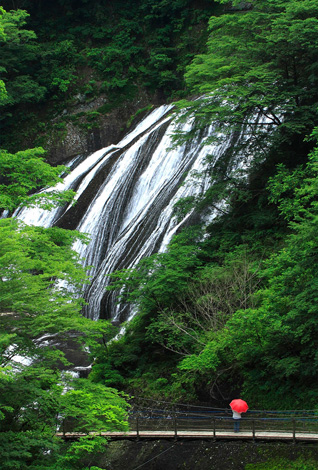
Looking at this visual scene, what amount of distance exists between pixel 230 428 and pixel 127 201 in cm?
1298

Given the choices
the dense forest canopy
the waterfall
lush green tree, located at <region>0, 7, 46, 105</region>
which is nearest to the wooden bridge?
the dense forest canopy

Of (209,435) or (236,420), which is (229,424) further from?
(209,435)

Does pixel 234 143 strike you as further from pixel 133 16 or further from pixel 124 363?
pixel 133 16

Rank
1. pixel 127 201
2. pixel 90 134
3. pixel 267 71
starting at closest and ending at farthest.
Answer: pixel 267 71 < pixel 127 201 < pixel 90 134

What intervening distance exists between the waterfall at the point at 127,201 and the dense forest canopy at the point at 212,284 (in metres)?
2.01

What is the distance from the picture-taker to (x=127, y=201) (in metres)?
21.5

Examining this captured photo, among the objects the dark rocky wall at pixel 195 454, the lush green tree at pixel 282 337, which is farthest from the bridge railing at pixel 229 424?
the lush green tree at pixel 282 337

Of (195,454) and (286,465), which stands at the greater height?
(286,465)

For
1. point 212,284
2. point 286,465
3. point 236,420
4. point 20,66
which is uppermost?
point 20,66

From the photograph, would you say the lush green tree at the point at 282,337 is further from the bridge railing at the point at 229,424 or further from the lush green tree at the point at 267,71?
the lush green tree at the point at 267,71

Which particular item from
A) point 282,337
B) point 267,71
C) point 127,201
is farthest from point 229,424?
point 127,201

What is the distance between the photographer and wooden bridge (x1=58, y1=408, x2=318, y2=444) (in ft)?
29.7

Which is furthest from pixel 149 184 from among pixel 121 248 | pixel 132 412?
pixel 132 412

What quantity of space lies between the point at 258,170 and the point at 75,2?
2607 cm
